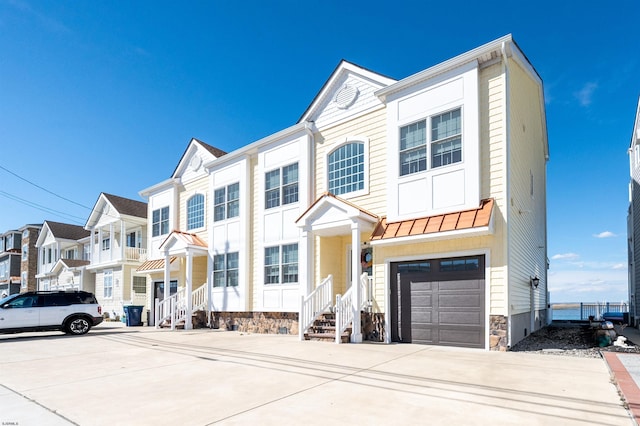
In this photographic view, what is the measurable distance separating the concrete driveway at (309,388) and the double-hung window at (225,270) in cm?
672

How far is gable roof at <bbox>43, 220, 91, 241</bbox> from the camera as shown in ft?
122

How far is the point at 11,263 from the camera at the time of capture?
46062 mm

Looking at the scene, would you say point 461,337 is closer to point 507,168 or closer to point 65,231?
point 507,168

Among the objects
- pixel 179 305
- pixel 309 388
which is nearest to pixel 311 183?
pixel 179 305

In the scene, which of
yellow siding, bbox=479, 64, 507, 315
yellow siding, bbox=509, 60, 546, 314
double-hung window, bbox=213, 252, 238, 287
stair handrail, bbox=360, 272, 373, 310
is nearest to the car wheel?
double-hung window, bbox=213, 252, 238, 287

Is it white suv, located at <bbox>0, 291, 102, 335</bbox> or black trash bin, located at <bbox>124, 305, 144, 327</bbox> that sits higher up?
white suv, located at <bbox>0, 291, 102, 335</bbox>

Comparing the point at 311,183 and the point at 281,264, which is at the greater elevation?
the point at 311,183

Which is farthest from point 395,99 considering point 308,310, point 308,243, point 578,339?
point 578,339

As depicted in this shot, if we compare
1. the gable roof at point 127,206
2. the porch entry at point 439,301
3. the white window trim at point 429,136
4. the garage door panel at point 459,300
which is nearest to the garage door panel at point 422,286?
the porch entry at point 439,301

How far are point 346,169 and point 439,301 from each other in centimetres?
502

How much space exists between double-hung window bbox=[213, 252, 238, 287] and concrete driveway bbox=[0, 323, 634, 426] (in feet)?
22.1

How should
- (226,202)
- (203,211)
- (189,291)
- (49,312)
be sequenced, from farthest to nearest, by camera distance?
(203,211), (189,291), (226,202), (49,312)

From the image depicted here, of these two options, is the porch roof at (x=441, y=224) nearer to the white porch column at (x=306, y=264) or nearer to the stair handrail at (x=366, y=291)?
the stair handrail at (x=366, y=291)

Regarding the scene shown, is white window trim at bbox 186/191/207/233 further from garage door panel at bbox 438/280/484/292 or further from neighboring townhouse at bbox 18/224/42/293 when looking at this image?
neighboring townhouse at bbox 18/224/42/293
